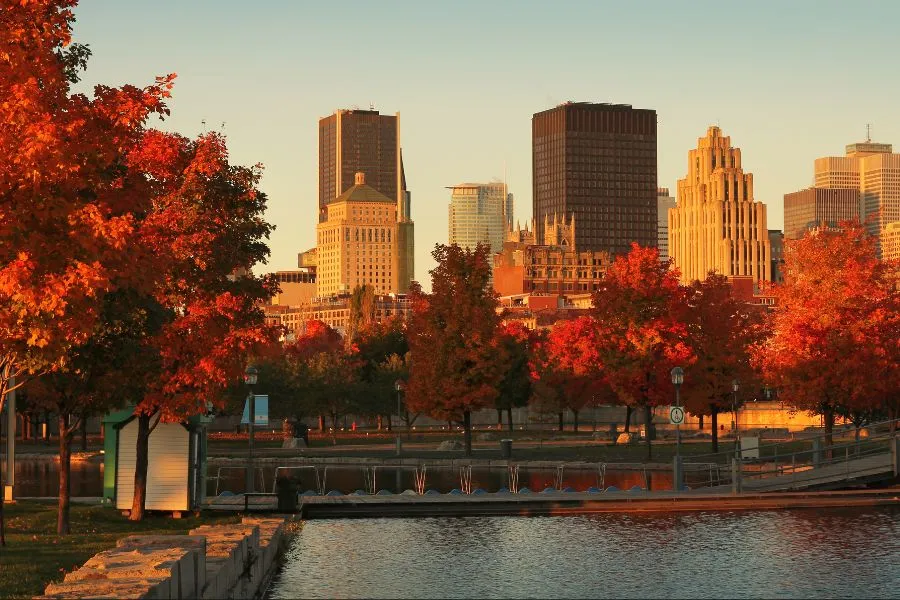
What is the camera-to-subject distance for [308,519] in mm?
40781

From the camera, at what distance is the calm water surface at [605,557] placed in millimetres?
25672

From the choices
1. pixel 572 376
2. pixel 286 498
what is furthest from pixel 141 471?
pixel 572 376

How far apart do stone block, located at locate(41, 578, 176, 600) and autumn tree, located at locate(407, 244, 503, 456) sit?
182 feet

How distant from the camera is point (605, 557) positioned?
3033 cm

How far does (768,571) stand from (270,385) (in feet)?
295

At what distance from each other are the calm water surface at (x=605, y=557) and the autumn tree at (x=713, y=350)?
31458 millimetres

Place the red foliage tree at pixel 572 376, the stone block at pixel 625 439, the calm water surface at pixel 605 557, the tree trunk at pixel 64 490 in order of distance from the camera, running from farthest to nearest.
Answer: the red foliage tree at pixel 572 376
the stone block at pixel 625 439
the tree trunk at pixel 64 490
the calm water surface at pixel 605 557

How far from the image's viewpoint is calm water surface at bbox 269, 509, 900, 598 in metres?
25.7

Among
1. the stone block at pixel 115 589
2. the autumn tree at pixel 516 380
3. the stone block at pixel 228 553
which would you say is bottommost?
the stone block at pixel 228 553

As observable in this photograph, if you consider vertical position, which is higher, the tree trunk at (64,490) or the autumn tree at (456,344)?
the autumn tree at (456,344)

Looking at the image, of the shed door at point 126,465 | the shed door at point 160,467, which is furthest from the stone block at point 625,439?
the shed door at point 126,465

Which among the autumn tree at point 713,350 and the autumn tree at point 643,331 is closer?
the autumn tree at point 643,331

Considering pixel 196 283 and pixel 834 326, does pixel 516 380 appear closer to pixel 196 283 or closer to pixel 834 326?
pixel 834 326

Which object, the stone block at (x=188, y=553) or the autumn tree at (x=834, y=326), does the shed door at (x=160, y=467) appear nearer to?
the stone block at (x=188, y=553)
